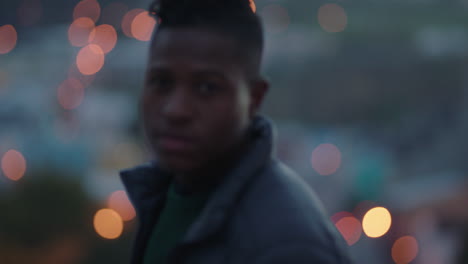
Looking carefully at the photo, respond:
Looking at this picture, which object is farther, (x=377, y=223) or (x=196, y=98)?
(x=377, y=223)

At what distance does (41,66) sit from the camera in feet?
138

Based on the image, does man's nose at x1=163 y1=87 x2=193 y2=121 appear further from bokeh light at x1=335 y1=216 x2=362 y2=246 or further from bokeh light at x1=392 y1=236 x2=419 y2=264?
bokeh light at x1=335 y1=216 x2=362 y2=246

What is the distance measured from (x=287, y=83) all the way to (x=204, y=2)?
32.5 m

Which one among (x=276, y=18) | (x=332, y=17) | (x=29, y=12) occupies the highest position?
(x=276, y=18)

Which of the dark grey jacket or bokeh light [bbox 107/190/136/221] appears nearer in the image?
the dark grey jacket

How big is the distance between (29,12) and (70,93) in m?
15.6

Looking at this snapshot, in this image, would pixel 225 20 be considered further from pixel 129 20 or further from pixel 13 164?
pixel 129 20

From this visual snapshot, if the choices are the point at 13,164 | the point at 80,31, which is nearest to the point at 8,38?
the point at 80,31

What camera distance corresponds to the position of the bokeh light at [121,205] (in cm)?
1473

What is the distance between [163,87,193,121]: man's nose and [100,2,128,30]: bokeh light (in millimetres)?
48041

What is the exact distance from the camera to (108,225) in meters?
12.9

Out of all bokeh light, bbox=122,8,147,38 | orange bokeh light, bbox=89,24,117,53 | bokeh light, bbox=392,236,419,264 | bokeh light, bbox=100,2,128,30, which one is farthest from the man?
bokeh light, bbox=100,2,128,30

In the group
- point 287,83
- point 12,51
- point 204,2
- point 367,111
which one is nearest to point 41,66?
point 12,51

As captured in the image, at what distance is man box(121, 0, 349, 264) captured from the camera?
135cm
